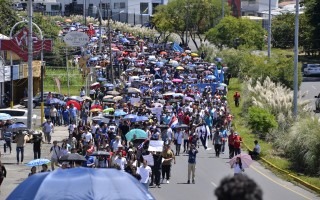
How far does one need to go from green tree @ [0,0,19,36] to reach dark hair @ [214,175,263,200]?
64.4 meters

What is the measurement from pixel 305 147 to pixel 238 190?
24864mm

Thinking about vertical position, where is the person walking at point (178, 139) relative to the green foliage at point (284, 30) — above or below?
below

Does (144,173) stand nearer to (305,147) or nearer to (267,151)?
(305,147)

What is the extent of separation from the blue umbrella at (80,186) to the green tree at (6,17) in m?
55.9

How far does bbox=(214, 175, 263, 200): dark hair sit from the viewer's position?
5.85 m

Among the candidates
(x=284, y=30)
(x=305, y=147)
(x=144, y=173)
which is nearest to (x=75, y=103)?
(x=305, y=147)

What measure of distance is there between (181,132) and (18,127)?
6.53m

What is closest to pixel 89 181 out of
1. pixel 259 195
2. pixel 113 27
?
pixel 259 195

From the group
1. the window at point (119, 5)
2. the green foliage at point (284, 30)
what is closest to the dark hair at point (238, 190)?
the green foliage at point (284, 30)

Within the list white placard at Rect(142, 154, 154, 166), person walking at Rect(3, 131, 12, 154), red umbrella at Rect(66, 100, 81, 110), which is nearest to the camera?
white placard at Rect(142, 154, 154, 166)

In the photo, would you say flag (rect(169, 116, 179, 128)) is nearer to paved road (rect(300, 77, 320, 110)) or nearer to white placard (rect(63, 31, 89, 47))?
white placard (rect(63, 31, 89, 47))

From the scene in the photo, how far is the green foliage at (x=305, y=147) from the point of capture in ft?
96.1

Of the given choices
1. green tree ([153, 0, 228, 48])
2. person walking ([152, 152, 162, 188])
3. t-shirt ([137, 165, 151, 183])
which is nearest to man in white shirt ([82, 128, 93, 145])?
person walking ([152, 152, 162, 188])

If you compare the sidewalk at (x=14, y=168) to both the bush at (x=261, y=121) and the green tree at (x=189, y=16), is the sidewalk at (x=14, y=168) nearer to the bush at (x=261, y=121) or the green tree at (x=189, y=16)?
the bush at (x=261, y=121)
